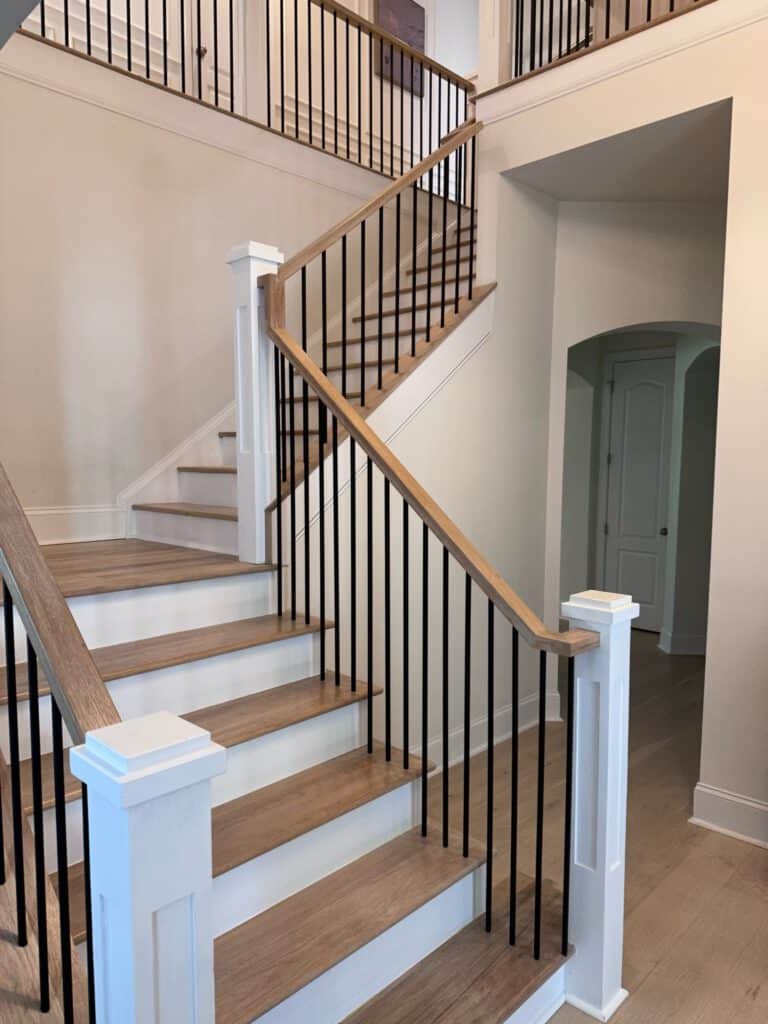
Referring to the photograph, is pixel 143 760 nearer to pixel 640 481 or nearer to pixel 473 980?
pixel 473 980

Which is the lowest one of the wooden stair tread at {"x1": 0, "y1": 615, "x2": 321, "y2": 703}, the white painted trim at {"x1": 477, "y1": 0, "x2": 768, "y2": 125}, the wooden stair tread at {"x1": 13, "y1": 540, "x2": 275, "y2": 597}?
the wooden stair tread at {"x1": 0, "y1": 615, "x2": 321, "y2": 703}

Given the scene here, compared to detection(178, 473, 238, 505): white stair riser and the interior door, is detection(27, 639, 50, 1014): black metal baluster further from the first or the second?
A: the interior door

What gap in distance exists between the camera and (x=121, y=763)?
968 mm

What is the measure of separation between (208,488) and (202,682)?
5.09 feet

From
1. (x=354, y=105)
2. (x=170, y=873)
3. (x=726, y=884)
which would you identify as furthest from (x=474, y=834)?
(x=354, y=105)

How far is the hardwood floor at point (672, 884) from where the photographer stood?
203cm

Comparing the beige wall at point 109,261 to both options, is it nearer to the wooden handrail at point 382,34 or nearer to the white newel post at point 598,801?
the wooden handrail at point 382,34

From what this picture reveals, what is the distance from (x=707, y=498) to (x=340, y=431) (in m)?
3.95

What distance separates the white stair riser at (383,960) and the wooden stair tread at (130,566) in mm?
1279

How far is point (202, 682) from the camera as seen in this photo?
→ 2.25m

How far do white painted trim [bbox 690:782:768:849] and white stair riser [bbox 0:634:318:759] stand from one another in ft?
5.92

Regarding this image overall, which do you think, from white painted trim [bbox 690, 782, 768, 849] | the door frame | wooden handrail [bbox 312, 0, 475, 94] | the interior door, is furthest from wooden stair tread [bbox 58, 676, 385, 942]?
the door frame

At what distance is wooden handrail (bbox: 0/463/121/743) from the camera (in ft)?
3.62

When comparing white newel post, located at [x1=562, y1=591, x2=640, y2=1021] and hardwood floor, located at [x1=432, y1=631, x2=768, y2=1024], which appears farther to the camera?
hardwood floor, located at [x1=432, y1=631, x2=768, y2=1024]
